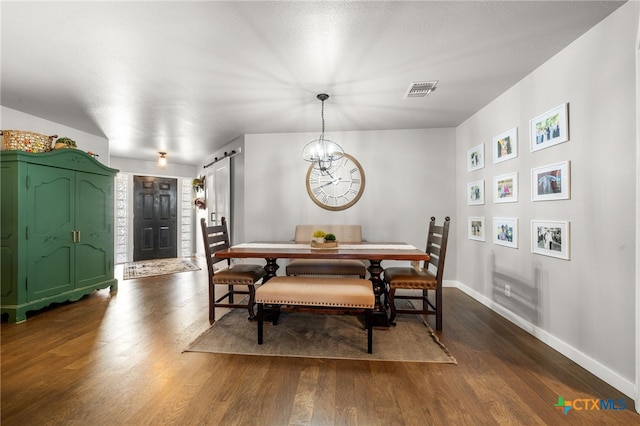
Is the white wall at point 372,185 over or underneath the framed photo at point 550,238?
over

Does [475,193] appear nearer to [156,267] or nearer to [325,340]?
[325,340]

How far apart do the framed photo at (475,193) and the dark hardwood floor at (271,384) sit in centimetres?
155

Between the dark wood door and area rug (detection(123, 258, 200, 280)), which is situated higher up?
the dark wood door

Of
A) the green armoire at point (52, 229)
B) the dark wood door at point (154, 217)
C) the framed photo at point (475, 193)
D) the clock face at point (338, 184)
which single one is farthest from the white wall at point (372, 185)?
the dark wood door at point (154, 217)

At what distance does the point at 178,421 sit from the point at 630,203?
2.82 metres

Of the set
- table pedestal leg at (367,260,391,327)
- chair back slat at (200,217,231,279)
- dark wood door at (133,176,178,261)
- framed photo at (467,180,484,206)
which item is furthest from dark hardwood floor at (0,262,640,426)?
dark wood door at (133,176,178,261)

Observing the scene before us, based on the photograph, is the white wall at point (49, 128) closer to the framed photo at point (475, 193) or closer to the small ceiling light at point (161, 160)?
the small ceiling light at point (161, 160)

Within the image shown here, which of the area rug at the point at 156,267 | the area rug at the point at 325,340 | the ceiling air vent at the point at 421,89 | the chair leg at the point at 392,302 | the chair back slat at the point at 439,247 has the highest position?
the ceiling air vent at the point at 421,89

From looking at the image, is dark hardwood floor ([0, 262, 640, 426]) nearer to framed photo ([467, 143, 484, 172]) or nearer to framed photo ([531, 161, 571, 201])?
framed photo ([531, 161, 571, 201])

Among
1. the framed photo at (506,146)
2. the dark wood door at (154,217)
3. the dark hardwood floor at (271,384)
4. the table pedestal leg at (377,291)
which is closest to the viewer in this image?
the dark hardwood floor at (271,384)

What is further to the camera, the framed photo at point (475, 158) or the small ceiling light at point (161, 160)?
the small ceiling light at point (161, 160)

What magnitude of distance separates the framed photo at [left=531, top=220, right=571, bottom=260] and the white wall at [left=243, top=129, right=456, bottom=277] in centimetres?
176

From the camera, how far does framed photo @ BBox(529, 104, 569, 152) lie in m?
2.18

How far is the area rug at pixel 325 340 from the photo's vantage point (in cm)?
219
